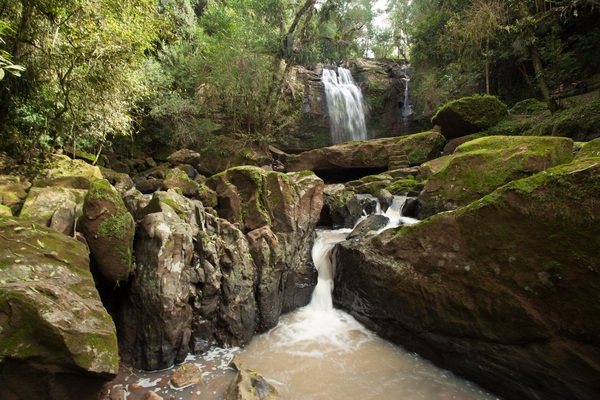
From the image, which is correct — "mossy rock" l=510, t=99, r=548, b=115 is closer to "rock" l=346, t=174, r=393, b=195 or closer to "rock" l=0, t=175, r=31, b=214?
"rock" l=346, t=174, r=393, b=195

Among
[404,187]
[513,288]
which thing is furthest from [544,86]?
[513,288]

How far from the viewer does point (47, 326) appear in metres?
2.12

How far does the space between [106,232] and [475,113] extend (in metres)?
14.8

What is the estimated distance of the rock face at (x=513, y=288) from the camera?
9.11ft

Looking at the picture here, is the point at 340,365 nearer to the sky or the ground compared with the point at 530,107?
nearer to the ground

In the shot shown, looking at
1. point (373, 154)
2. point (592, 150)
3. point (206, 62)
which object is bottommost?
point (592, 150)

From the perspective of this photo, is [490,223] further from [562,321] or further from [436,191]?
[436,191]

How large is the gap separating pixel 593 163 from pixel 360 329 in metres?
3.87

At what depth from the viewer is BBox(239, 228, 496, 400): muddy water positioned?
345cm

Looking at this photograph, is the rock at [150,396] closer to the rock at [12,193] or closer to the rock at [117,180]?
the rock at [12,193]

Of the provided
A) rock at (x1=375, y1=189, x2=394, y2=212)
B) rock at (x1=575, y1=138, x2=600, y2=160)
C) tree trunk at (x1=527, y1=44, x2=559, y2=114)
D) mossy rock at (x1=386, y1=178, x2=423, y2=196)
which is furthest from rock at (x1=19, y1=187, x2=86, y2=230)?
tree trunk at (x1=527, y1=44, x2=559, y2=114)

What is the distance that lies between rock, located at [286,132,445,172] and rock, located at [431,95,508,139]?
1.04 m

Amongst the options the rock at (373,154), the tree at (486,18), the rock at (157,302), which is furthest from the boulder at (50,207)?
the tree at (486,18)

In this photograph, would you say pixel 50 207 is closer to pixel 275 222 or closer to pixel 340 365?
pixel 275 222
